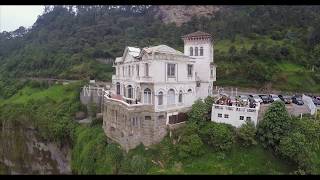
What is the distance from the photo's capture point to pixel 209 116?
28422mm

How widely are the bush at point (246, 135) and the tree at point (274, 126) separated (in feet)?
1.88

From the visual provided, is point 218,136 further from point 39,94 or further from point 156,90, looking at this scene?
point 39,94

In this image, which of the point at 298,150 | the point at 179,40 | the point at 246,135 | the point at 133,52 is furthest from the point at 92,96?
the point at 179,40

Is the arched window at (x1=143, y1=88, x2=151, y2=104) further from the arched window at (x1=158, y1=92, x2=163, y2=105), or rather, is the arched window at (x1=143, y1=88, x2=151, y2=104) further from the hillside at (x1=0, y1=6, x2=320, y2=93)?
the hillside at (x1=0, y1=6, x2=320, y2=93)

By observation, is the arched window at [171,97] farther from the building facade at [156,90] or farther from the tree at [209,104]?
the tree at [209,104]

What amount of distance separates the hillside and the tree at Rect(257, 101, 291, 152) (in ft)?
65.0

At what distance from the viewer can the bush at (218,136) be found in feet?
82.6

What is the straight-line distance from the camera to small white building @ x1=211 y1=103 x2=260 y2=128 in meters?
26.4

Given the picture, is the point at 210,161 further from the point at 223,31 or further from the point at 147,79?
the point at 223,31

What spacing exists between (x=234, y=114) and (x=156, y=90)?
6.02m

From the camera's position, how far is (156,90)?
26.9 m

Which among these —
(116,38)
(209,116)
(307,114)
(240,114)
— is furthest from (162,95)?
(116,38)

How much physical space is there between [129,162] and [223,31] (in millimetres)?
43730

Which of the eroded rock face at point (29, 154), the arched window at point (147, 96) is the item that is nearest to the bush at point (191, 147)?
the arched window at point (147, 96)
